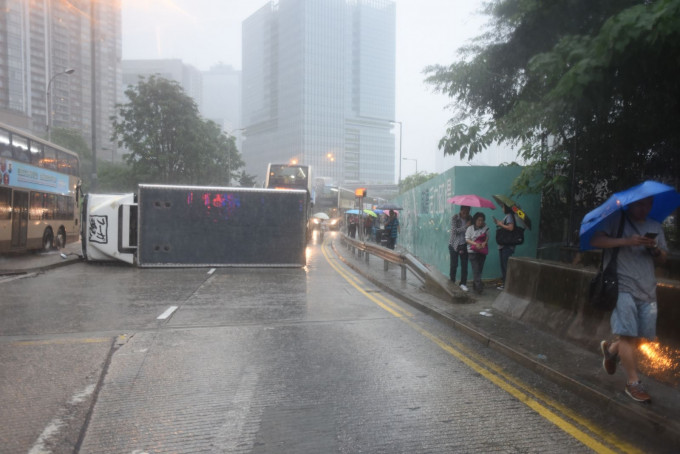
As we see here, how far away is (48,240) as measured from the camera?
18781 millimetres

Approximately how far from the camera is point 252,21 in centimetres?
17600

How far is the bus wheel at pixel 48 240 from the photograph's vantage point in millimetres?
18359

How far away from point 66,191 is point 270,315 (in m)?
16.4

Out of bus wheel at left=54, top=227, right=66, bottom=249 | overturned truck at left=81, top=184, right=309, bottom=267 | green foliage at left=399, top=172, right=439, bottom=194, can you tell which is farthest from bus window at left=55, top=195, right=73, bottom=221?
green foliage at left=399, top=172, right=439, bottom=194

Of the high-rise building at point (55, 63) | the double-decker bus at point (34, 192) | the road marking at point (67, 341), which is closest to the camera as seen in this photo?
the road marking at point (67, 341)

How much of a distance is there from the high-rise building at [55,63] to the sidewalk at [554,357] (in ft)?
211

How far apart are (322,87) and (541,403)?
14910 centimetres

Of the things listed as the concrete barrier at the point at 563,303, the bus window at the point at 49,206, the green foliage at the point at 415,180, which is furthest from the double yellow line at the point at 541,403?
the green foliage at the point at 415,180

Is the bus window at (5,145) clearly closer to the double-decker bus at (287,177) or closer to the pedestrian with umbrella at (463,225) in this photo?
the pedestrian with umbrella at (463,225)

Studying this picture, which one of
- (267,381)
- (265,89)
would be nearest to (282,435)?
(267,381)

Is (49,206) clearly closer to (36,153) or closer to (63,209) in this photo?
(63,209)

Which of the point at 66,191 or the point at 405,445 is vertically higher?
the point at 66,191

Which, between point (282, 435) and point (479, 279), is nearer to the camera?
point (282, 435)

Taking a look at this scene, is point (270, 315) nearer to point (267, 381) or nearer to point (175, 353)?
point (175, 353)
